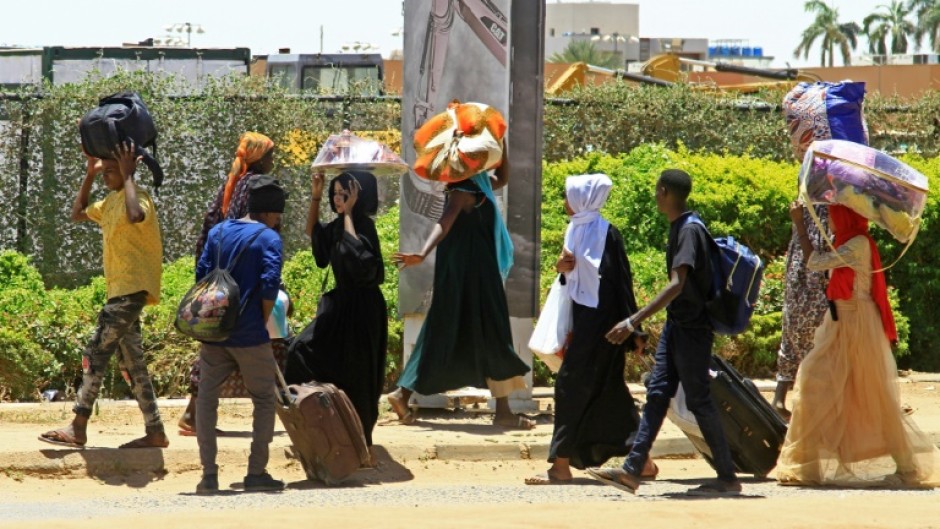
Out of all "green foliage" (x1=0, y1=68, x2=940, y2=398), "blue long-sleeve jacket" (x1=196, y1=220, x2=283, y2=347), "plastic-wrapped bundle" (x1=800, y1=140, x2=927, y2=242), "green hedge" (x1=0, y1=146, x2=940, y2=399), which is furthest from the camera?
"green foliage" (x1=0, y1=68, x2=940, y2=398)

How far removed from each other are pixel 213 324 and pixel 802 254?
367cm

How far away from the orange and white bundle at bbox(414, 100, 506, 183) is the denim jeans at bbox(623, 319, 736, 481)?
2.03 meters

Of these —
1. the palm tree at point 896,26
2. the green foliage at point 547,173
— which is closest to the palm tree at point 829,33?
the palm tree at point 896,26

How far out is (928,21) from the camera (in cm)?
9950

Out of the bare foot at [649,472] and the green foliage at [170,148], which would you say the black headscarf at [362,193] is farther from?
the green foliage at [170,148]

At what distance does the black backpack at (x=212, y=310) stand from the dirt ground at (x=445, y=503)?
0.86 metres

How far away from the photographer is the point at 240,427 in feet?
33.4

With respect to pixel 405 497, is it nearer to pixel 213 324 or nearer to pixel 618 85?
pixel 213 324

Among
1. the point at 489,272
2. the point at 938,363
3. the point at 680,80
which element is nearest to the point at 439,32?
the point at 489,272

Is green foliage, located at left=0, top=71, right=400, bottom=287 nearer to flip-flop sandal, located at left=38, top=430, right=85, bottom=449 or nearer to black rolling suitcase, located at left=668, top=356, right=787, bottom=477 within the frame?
flip-flop sandal, located at left=38, top=430, right=85, bottom=449

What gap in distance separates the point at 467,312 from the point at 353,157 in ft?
4.13

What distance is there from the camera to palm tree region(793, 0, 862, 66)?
105000 millimetres

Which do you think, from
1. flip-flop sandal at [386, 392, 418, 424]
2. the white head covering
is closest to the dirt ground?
flip-flop sandal at [386, 392, 418, 424]

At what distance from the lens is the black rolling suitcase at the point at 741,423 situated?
8500 mm
